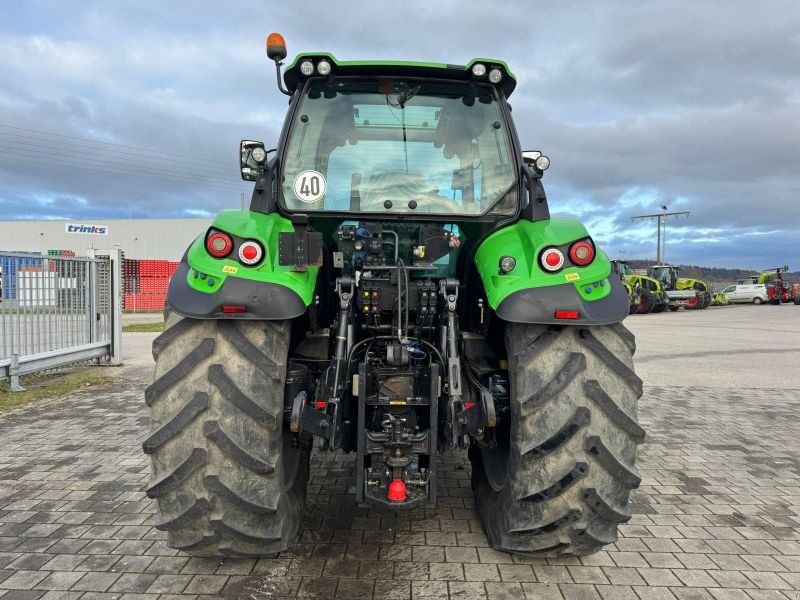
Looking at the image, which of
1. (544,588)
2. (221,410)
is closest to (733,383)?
(544,588)

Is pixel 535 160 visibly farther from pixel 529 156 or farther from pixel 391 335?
pixel 391 335

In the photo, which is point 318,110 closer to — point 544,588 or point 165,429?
point 165,429

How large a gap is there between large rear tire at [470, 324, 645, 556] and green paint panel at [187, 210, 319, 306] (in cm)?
110

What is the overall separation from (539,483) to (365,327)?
1216mm

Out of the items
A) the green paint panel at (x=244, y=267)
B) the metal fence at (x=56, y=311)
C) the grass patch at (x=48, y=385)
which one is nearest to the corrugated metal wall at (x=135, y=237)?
the metal fence at (x=56, y=311)

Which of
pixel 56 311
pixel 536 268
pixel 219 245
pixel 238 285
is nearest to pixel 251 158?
pixel 219 245

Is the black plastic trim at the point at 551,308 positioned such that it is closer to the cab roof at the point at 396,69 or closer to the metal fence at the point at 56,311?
the cab roof at the point at 396,69

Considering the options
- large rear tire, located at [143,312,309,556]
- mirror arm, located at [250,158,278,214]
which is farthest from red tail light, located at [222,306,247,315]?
mirror arm, located at [250,158,278,214]

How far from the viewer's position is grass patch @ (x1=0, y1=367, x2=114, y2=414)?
23.2 ft

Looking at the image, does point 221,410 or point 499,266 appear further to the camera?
point 499,266

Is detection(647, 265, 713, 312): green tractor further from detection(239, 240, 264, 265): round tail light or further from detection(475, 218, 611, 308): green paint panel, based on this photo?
detection(239, 240, 264, 265): round tail light

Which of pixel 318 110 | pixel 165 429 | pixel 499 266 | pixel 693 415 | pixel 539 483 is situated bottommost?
pixel 693 415

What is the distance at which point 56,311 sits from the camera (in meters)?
8.48

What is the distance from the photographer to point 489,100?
11.1 ft
